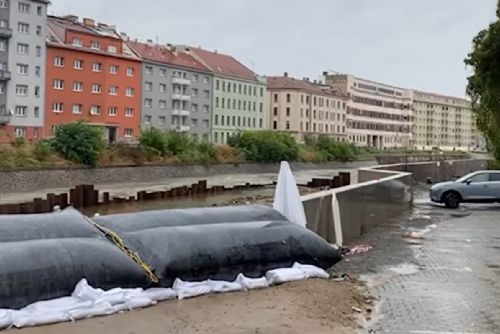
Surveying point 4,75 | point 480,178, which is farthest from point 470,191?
point 4,75

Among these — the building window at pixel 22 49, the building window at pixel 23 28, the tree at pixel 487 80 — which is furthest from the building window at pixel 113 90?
the tree at pixel 487 80

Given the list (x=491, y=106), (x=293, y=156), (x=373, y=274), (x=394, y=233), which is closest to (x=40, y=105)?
(x=293, y=156)

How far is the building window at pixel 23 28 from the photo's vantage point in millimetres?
72750

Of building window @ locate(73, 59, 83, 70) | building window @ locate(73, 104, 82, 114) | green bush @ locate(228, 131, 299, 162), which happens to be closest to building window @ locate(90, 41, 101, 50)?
building window @ locate(73, 59, 83, 70)

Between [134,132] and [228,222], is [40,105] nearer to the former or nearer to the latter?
[134,132]

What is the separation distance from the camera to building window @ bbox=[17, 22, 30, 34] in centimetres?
7275

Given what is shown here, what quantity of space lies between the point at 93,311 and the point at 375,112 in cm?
16465

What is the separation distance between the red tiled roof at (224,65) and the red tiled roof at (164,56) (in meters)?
3.48

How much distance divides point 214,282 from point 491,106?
2795 centimetres

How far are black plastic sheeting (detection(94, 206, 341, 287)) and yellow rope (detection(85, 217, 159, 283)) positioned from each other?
0.09m

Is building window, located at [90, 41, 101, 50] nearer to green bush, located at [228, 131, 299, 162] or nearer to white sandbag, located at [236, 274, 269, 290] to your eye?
green bush, located at [228, 131, 299, 162]

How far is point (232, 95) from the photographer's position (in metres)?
113

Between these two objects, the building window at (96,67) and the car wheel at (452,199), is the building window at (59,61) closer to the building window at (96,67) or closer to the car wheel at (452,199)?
the building window at (96,67)

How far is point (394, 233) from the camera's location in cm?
1819
